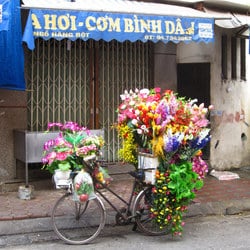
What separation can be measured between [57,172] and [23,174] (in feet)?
10.3

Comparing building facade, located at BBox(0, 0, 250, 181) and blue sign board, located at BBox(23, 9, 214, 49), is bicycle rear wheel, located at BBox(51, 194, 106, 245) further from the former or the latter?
building facade, located at BBox(0, 0, 250, 181)

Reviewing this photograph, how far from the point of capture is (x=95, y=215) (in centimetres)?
545

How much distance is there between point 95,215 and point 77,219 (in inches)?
17.5

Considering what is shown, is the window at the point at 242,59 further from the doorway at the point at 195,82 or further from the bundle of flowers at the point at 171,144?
the bundle of flowers at the point at 171,144

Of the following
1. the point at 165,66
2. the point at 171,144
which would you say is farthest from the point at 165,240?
the point at 165,66

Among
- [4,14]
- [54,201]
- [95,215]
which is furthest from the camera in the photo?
[54,201]

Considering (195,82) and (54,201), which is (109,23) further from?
(195,82)

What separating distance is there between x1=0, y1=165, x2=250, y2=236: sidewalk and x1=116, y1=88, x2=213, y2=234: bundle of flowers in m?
1.02

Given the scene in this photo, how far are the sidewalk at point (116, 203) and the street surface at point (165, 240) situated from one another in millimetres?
348

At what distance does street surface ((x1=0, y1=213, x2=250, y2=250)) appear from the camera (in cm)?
539

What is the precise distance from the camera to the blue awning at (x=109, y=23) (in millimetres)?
6531

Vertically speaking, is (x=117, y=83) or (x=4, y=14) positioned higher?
(x=4, y=14)

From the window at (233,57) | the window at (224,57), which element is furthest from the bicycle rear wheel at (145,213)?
the window at (233,57)

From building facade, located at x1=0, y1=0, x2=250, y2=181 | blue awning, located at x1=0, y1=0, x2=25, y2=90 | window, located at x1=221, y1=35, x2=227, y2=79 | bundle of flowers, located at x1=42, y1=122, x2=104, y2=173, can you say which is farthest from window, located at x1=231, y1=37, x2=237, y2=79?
bundle of flowers, located at x1=42, y1=122, x2=104, y2=173
